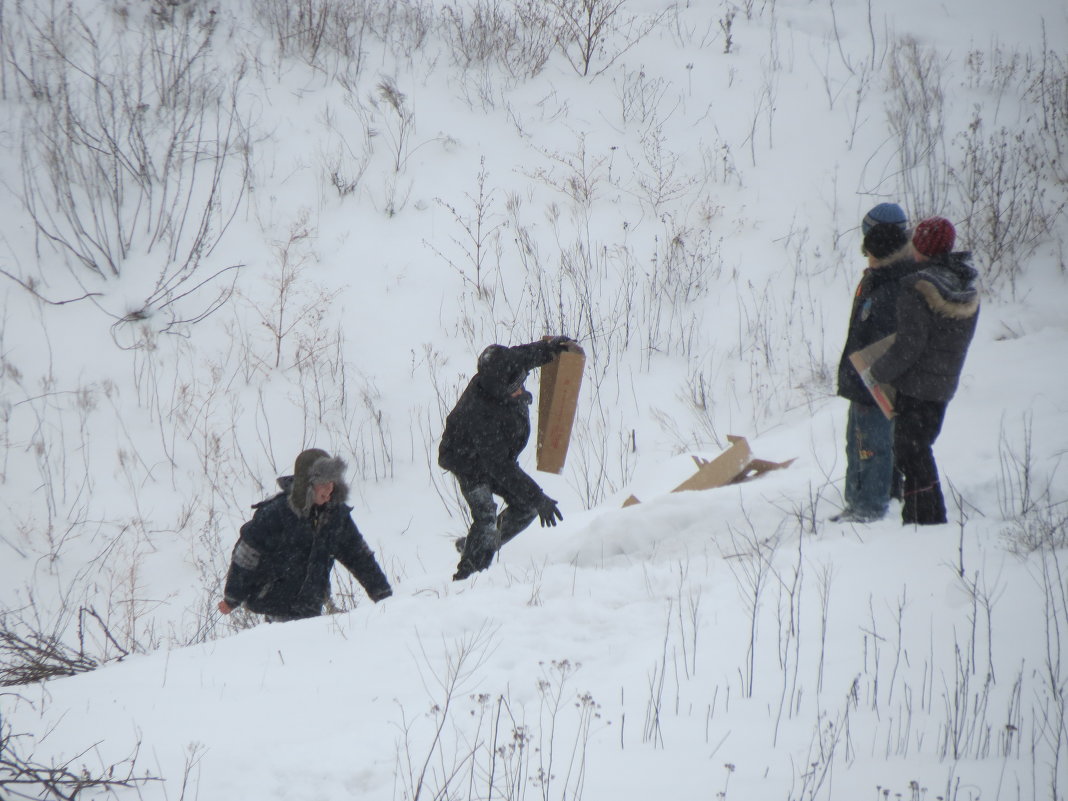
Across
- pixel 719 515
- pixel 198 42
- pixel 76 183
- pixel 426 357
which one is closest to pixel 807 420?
pixel 719 515

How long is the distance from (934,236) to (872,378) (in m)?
0.68

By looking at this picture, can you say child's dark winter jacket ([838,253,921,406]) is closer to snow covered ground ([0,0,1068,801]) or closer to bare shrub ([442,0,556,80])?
snow covered ground ([0,0,1068,801])

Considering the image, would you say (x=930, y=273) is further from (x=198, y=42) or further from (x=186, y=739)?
(x=198, y=42)

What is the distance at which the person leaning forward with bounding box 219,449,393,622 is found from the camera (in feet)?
12.9

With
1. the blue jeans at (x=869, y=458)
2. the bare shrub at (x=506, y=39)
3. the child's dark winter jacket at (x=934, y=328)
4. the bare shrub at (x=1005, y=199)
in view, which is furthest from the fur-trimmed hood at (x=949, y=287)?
the bare shrub at (x=506, y=39)

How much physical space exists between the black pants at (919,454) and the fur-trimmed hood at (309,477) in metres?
2.66

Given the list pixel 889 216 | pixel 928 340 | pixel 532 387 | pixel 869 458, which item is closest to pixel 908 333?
pixel 928 340

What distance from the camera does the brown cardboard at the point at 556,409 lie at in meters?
4.52

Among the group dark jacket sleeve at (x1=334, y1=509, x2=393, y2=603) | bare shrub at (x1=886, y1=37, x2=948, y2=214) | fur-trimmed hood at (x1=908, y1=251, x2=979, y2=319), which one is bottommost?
dark jacket sleeve at (x1=334, y1=509, x2=393, y2=603)

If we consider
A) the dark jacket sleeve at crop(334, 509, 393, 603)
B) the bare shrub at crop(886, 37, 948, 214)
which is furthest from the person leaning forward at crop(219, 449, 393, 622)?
the bare shrub at crop(886, 37, 948, 214)

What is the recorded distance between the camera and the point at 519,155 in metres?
9.32

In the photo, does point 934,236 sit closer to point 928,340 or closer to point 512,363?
point 928,340

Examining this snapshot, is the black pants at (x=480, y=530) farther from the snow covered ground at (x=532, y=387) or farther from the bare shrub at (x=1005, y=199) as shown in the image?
the bare shrub at (x=1005, y=199)

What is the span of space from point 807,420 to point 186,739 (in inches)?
196
